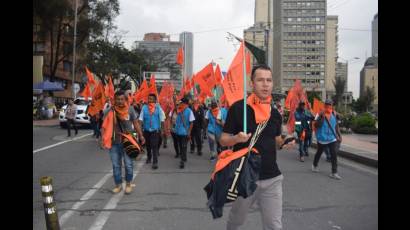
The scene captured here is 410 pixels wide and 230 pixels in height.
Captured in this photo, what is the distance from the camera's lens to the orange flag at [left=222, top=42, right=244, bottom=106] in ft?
12.4

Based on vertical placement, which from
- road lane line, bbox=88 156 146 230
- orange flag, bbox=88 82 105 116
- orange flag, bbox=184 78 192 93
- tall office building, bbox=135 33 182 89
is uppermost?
tall office building, bbox=135 33 182 89

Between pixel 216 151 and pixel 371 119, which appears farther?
pixel 371 119

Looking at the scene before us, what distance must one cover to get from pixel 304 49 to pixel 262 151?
114041 millimetres

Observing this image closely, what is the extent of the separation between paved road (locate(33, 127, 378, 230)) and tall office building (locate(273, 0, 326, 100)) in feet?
269

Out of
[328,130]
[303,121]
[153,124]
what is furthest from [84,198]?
[303,121]

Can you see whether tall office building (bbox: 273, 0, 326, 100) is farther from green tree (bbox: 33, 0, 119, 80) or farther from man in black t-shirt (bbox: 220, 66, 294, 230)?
man in black t-shirt (bbox: 220, 66, 294, 230)

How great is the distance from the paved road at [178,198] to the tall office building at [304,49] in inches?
3225

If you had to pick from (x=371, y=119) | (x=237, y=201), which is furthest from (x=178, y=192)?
(x=371, y=119)

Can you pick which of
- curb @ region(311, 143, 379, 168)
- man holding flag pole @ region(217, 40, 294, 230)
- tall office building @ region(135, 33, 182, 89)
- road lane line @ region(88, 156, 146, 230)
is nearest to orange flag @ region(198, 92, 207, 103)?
curb @ region(311, 143, 379, 168)

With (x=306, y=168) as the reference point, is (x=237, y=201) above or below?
above

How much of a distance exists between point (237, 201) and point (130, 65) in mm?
50568
